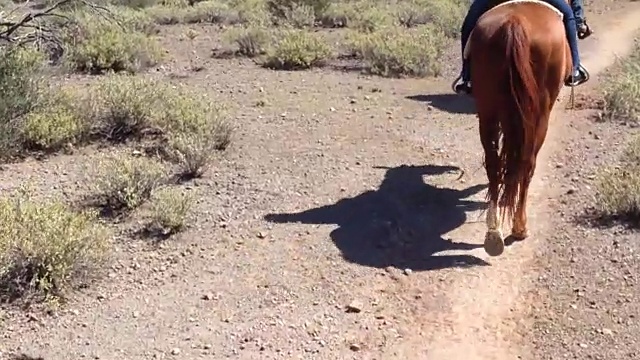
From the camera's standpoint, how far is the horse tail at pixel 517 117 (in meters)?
5.91

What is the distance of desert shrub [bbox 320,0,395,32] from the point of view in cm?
1633

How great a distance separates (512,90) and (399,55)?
687cm

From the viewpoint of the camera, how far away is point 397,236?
6.59m

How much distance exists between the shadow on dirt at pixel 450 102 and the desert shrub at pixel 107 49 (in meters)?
4.10

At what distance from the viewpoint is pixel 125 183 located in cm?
699

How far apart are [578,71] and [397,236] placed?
225 cm

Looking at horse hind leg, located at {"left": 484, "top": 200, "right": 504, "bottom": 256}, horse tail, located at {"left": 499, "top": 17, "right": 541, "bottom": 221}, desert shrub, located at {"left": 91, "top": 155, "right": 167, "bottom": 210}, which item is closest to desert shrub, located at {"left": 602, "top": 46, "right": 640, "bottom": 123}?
horse tail, located at {"left": 499, "top": 17, "right": 541, "bottom": 221}

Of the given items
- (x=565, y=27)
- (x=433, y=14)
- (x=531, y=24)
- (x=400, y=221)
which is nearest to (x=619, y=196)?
(x=565, y=27)

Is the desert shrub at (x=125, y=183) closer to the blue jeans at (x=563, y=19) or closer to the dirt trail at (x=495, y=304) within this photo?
the dirt trail at (x=495, y=304)

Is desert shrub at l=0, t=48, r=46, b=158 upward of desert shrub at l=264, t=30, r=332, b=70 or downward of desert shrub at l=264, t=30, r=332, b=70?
upward

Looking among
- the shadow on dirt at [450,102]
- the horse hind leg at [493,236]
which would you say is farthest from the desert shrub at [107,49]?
the horse hind leg at [493,236]

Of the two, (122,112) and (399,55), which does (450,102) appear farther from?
(122,112)

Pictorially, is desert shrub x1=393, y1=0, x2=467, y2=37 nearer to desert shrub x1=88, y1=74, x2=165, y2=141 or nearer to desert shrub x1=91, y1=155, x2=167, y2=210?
desert shrub x1=88, y1=74, x2=165, y2=141

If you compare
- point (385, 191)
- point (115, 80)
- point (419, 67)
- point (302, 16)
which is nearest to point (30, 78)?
point (115, 80)
